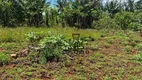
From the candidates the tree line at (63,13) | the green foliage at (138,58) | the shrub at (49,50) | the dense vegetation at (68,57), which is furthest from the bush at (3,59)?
the tree line at (63,13)

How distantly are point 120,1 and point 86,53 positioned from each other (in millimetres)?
27824

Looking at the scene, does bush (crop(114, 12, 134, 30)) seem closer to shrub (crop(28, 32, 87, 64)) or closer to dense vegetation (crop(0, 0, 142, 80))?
dense vegetation (crop(0, 0, 142, 80))

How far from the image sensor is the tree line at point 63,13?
2522 centimetres

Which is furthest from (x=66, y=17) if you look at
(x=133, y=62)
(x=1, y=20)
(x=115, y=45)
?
(x=133, y=62)

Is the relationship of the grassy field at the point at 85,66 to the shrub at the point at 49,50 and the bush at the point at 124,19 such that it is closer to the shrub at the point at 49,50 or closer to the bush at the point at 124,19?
the shrub at the point at 49,50

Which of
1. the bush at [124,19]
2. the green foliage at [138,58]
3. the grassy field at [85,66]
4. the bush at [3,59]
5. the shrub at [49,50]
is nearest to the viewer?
the grassy field at [85,66]

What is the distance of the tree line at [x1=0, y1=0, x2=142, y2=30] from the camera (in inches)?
993

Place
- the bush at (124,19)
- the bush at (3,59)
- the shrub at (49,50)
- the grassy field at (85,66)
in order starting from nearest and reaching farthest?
the grassy field at (85,66) → the bush at (3,59) → the shrub at (49,50) → the bush at (124,19)

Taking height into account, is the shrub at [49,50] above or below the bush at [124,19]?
above

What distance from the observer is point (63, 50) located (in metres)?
6.79

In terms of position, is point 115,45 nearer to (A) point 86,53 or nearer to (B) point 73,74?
(A) point 86,53

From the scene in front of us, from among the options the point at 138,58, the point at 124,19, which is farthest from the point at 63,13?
the point at 138,58

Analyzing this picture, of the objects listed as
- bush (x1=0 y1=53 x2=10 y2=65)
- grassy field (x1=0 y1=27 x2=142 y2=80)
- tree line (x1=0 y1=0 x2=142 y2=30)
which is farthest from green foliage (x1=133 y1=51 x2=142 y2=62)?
tree line (x1=0 y1=0 x2=142 y2=30)

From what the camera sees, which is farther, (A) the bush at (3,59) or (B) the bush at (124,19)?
(B) the bush at (124,19)
